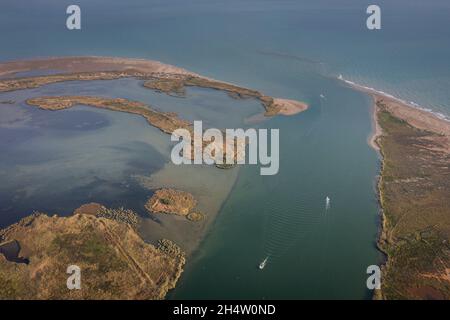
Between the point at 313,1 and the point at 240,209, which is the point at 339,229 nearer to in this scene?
the point at 240,209

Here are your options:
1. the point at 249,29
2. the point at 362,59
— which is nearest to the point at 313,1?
the point at 249,29

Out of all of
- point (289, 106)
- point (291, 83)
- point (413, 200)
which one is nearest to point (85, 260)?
point (413, 200)

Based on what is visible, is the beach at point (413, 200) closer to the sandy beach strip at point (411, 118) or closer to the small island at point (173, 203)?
the sandy beach strip at point (411, 118)

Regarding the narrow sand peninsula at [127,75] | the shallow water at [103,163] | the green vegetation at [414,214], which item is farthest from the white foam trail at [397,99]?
the shallow water at [103,163]

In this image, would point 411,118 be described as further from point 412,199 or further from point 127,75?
point 127,75

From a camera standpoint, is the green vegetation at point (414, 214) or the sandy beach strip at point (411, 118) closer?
the green vegetation at point (414, 214)

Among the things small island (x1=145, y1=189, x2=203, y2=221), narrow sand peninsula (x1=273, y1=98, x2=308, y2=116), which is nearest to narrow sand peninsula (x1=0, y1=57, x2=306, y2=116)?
narrow sand peninsula (x1=273, y1=98, x2=308, y2=116)

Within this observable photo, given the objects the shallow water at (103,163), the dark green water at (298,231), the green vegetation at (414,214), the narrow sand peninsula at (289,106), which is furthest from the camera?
the narrow sand peninsula at (289,106)

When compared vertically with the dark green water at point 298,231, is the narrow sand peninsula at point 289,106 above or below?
above
